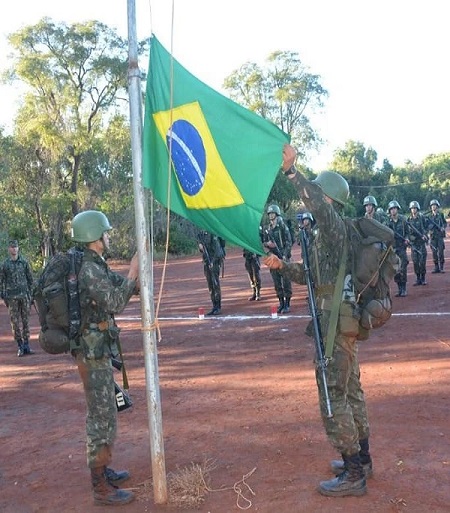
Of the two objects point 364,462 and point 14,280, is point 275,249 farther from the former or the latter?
point 364,462

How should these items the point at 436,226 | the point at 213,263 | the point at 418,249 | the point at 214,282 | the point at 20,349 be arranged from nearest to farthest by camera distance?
1. the point at 20,349
2. the point at 214,282
3. the point at 213,263
4. the point at 418,249
5. the point at 436,226

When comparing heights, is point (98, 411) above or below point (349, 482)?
above

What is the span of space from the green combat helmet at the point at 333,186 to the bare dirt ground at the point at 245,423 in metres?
2.11

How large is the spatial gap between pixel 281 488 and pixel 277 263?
1.65 metres

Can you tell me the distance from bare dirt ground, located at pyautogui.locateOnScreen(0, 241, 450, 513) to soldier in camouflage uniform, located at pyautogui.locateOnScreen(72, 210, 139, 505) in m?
0.29

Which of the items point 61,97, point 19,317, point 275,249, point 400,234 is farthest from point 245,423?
point 61,97

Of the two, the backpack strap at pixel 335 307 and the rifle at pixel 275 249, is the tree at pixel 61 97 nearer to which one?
the rifle at pixel 275 249

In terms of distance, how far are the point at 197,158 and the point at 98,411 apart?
6.46 ft

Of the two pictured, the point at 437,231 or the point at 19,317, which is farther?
the point at 437,231

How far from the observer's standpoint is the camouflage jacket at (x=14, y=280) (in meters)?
10.4

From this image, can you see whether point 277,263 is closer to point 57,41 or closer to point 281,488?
point 281,488

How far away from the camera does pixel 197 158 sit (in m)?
4.04

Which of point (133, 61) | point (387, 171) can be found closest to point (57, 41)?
point (133, 61)

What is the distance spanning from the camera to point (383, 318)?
4047mm
